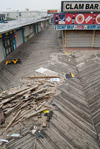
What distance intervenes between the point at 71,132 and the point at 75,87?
4.74 m

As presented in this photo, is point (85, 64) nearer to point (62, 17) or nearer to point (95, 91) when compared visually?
point (95, 91)

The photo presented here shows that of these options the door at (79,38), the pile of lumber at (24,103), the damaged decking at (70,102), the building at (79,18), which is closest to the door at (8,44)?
the damaged decking at (70,102)

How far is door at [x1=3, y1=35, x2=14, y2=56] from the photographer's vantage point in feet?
55.6

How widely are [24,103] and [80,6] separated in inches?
653

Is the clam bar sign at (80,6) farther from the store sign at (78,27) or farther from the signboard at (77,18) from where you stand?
the store sign at (78,27)

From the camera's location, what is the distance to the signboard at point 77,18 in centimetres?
1878

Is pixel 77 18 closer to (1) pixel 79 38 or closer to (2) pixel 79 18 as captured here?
(2) pixel 79 18

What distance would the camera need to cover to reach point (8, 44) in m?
18.2

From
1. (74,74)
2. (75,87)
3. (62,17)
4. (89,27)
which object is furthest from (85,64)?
(62,17)

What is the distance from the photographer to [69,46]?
21.9 m

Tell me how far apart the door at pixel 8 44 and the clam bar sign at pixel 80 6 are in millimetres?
8860

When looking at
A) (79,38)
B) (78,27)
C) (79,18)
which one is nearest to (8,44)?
(78,27)

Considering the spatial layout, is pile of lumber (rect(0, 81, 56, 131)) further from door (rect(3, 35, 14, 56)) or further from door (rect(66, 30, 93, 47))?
door (rect(66, 30, 93, 47))

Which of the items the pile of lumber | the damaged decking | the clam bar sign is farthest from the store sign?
the pile of lumber
